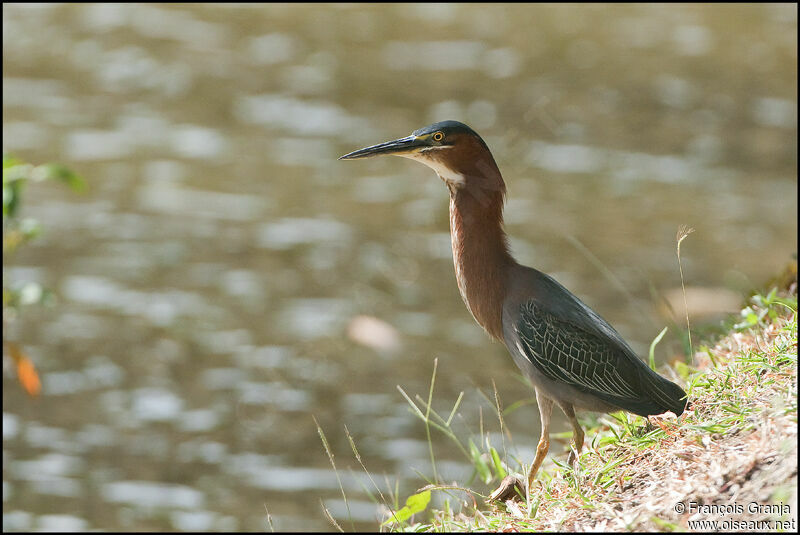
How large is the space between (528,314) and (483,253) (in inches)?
13.5

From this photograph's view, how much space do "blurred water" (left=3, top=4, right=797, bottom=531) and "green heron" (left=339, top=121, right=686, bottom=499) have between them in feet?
8.26

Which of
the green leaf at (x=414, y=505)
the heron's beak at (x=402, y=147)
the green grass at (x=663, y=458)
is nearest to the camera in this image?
the green grass at (x=663, y=458)

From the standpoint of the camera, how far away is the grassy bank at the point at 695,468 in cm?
329

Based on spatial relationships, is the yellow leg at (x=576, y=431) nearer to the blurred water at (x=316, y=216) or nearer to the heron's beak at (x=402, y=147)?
the heron's beak at (x=402, y=147)

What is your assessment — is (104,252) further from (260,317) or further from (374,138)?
(374,138)

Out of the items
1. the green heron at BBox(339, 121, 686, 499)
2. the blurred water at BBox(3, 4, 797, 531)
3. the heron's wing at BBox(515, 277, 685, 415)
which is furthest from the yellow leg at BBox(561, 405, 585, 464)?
the blurred water at BBox(3, 4, 797, 531)

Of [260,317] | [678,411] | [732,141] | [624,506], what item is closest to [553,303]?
[678,411]

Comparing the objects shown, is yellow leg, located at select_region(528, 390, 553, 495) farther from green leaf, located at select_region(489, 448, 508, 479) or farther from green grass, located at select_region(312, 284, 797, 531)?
green leaf, located at select_region(489, 448, 508, 479)

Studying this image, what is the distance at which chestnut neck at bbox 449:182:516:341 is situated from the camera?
477 cm

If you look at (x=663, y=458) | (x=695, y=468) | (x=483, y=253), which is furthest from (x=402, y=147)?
(x=695, y=468)

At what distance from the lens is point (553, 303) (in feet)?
15.3

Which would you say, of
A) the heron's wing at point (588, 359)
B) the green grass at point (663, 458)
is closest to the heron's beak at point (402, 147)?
the heron's wing at point (588, 359)

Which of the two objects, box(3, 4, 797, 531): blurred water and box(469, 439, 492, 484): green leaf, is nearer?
box(469, 439, 492, 484): green leaf

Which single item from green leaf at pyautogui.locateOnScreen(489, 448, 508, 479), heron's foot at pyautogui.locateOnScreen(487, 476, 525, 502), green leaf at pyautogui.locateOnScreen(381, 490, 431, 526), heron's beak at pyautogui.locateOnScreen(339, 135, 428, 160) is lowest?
green leaf at pyautogui.locateOnScreen(489, 448, 508, 479)
